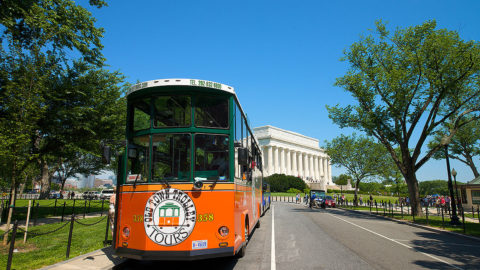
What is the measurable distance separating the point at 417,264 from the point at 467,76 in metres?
18.6

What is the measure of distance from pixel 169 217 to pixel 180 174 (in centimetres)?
89

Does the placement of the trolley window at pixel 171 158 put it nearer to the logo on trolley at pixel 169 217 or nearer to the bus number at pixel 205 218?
the logo on trolley at pixel 169 217

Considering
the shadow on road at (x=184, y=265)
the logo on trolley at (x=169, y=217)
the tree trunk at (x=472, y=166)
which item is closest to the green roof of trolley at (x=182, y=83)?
the logo on trolley at (x=169, y=217)

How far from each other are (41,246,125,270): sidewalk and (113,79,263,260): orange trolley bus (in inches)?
32.5

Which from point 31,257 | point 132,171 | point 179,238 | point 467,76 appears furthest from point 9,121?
point 467,76

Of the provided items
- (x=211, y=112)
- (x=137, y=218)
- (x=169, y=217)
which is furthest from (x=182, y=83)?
(x=137, y=218)

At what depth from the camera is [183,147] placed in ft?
21.0

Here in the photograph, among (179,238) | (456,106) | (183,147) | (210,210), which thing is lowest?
(179,238)

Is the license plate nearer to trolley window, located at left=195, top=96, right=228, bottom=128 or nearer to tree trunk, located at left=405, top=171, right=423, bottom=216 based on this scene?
trolley window, located at left=195, top=96, right=228, bottom=128

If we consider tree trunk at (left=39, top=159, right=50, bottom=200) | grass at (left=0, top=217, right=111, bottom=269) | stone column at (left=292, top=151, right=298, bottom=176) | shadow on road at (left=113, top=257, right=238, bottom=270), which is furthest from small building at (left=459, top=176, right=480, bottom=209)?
stone column at (left=292, top=151, right=298, bottom=176)

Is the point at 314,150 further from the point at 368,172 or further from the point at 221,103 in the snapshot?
the point at 221,103

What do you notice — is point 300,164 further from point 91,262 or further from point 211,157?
point 211,157

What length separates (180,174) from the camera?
20.9 feet

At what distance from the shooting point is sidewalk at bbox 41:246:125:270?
6.90 meters
